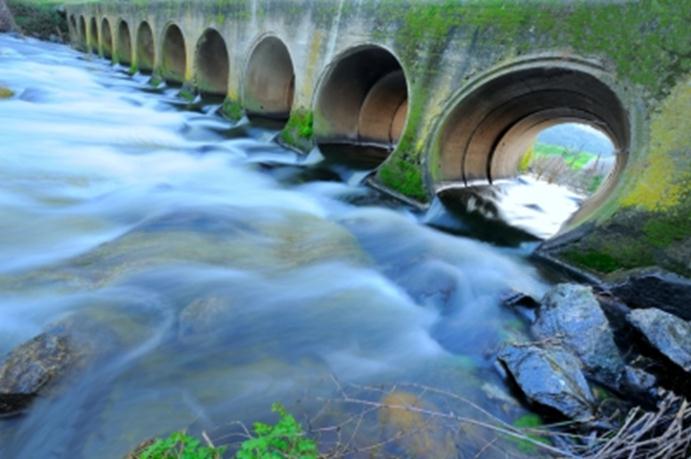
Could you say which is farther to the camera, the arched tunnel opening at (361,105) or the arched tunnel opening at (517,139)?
the arched tunnel opening at (361,105)

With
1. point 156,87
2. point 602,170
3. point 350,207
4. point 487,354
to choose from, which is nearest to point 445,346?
point 487,354

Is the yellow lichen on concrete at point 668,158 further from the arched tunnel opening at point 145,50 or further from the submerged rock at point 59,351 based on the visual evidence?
the arched tunnel opening at point 145,50

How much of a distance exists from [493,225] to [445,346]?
4430 mm

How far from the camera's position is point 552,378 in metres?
3.46

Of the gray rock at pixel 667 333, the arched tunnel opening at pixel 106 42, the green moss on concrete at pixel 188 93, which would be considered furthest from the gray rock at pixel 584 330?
the arched tunnel opening at pixel 106 42

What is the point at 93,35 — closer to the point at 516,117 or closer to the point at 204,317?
the point at 516,117

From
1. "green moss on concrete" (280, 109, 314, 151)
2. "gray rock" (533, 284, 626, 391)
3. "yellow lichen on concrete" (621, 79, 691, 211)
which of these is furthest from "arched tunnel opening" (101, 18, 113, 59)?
"gray rock" (533, 284, 626, 391)

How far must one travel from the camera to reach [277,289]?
5023 millimetres

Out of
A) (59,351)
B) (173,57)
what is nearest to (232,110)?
(173,57)

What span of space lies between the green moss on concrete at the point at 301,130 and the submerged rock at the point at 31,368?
7454 millimetres

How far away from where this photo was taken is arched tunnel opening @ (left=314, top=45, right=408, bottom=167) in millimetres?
9680

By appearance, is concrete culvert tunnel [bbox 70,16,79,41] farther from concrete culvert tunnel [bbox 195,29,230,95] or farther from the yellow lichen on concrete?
the yellow lichen on concrete

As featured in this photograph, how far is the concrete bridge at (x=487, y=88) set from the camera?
16.6ft

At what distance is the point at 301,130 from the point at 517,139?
5399mm
